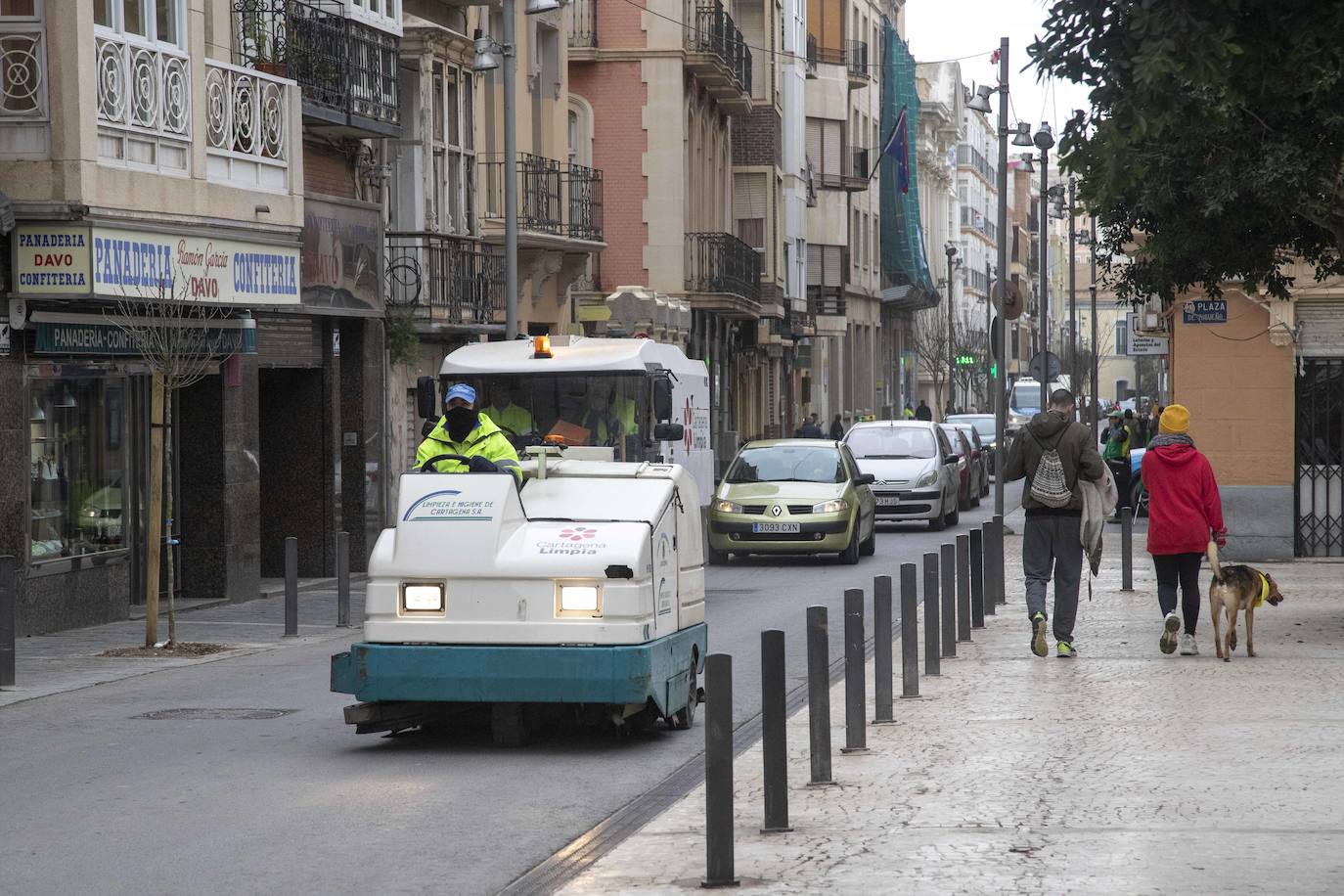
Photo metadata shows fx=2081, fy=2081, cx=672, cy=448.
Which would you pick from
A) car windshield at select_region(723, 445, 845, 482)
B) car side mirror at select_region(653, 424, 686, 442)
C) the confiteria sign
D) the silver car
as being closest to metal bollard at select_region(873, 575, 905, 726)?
car side mirror at select_region(653, 424, 686, 442)

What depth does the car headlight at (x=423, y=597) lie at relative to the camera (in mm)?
11234

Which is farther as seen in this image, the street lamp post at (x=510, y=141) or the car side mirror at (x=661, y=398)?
the street lamp post at (x=510, y=141)

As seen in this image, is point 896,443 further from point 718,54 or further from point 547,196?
point 718,54

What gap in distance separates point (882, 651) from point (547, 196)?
2157 centimetres

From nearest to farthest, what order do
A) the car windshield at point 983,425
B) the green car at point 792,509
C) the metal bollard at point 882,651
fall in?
the metal bollard at point 882,651, the green car at point 792,509, the car windshield at point 983,425

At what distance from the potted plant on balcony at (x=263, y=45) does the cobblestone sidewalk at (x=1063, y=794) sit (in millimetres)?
11453

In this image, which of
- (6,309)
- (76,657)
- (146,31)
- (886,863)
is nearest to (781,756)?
(886,863)

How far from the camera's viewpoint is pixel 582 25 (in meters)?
43.7

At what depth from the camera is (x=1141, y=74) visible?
7.45m

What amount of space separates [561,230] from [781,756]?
25.7 meters

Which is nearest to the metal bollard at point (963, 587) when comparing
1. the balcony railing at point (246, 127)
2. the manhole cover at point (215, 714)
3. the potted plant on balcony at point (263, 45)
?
the manhole cover at point (215, 714)

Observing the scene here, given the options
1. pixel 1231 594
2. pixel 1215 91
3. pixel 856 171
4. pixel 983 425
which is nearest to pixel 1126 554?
pixel 1231 594

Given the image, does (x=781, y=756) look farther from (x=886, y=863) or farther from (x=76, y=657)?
(x=76, y=657)

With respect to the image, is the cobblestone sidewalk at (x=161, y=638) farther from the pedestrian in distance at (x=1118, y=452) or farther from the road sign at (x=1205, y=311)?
the pedestrian in distance at (x=1118, y=452)
